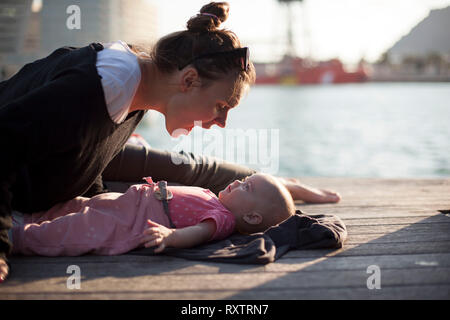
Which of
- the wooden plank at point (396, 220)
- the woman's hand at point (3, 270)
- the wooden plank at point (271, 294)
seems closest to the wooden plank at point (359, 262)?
the wooden plank at point (271, 294)

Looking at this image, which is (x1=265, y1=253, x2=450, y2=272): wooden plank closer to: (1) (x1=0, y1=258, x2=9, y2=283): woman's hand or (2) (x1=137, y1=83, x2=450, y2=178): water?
→ (1) (x1=0, y1=258, x2=9, y2=283): woman's hand

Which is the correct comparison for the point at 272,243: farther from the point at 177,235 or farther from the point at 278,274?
the point at 177,235

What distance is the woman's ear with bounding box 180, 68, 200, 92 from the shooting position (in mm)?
1649

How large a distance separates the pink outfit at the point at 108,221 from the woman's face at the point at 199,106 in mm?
310

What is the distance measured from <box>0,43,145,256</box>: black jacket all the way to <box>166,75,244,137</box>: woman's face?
0.18m

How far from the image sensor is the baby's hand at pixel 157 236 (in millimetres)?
1648

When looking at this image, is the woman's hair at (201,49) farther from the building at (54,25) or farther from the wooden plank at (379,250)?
the building at (54,25)

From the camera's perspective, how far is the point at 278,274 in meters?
1.54

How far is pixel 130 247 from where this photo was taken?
1732mm

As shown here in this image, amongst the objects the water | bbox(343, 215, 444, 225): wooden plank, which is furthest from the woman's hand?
the water

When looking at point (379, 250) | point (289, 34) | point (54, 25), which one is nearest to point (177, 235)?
point (379, 250)

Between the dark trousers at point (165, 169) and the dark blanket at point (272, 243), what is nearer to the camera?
the dark blanket at point (272, 243)

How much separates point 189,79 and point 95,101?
38cm
